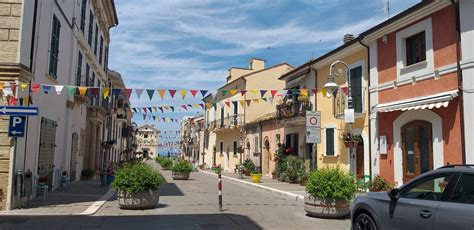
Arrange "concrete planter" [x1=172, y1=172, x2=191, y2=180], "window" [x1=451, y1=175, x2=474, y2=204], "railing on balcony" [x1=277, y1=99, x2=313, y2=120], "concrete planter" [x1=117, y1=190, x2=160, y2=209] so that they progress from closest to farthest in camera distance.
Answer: "window" [x1=451, y1=175, x2=474, y2=204] < "concrete planter" [x1=117, y1=190, x2=160, y2=209] < "railing on balcony" [x1=277, y1=99, x2=313, y2=120] < "concrete planter" [x1=172, y1=172, x2=191, y2=180]

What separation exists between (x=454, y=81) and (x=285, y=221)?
6774 millimetres

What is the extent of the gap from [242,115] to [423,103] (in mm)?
23978

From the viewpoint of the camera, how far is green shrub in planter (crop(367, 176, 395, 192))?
14380mm

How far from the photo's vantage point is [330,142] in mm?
20469

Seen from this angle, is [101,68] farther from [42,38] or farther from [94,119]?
[42,38]

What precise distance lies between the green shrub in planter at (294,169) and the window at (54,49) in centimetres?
1285

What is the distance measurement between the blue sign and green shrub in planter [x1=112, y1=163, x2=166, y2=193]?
9.04ft

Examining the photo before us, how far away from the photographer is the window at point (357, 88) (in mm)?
17641

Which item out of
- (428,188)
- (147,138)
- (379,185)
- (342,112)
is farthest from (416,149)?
(147,138)

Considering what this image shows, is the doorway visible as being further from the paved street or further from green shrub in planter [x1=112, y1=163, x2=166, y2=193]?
green shrub in planter [x1=112, y1=163, x2=166, y2=193]

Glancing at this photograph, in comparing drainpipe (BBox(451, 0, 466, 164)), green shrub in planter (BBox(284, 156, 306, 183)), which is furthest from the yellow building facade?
drainpipe (BBox(451, 0, 466, 164))

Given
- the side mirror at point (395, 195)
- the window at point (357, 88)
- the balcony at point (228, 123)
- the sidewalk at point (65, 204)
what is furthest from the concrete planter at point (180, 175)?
the side mirror at point (395, 195)

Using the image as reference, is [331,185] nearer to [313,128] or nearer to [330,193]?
[330,193]

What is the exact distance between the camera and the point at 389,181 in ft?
50.4
